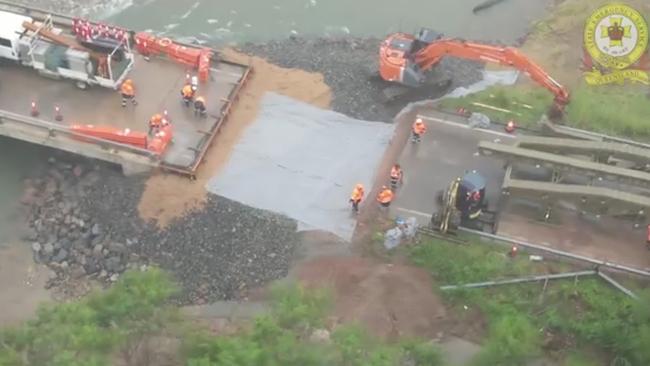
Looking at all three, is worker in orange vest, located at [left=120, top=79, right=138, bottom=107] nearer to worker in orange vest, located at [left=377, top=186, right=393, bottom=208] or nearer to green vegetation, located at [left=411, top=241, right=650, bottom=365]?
worker in orange vest, located at [left=377, top=186, right=393, bottom=208]

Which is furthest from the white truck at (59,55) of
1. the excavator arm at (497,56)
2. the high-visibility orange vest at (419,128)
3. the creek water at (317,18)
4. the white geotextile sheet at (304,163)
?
the excavator arm at (497,56)

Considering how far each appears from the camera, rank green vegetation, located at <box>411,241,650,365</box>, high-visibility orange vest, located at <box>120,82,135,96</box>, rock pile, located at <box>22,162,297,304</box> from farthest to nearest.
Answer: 1. high-visibility orange vest, located at <box>120,82,135,96</box>
2. rock pile, located at <box>22,162,297,304</box>
3. green vegetation, located at <box>411,241,650,365</box>

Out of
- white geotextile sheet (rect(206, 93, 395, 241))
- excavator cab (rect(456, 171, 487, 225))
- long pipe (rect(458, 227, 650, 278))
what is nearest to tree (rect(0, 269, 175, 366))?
white geotextile sheet (rect(206, 93, 395, 241))

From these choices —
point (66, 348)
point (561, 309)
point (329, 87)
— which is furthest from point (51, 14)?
point (561, 309)

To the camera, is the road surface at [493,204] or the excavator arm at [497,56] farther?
the excavator arm at [497,56]

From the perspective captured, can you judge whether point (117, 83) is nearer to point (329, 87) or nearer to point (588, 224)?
point (329, 87)

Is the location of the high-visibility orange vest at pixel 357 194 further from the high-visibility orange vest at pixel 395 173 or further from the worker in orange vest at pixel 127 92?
the worker in orange vest at pixel 127 92
